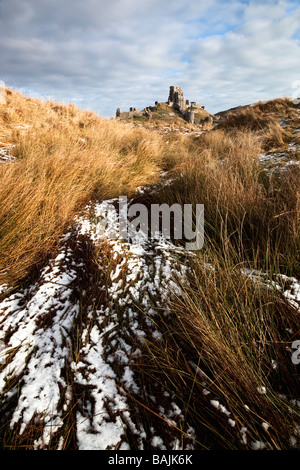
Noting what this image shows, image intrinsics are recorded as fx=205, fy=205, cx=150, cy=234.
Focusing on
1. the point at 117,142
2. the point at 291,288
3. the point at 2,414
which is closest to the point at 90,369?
the point at 2,414

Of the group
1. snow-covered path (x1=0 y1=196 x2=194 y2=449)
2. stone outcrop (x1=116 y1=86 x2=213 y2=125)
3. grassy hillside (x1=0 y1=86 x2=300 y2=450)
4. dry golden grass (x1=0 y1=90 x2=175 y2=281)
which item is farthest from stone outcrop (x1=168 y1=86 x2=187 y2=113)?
snow-covered path (x1=0 y1=196 x2=194 y2=449)

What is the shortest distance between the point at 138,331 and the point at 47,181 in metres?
1.75

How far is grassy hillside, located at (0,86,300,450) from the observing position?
80cm

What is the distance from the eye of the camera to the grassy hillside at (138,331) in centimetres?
80

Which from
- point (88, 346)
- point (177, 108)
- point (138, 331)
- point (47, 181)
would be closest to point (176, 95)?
point (177, 108)

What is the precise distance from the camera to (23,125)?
13.3 feet

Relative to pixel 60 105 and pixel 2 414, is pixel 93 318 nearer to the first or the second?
pixel 2 414

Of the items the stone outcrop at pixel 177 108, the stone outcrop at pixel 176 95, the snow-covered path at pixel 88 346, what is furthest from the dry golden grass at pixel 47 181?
the stone outcrop at pixel 176 95

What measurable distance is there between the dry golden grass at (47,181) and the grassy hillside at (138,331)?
18 millimetres

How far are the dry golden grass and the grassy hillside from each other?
18 millimetres

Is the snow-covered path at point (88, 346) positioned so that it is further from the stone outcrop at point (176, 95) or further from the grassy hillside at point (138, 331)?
the stone outcrop at point (176, 95)

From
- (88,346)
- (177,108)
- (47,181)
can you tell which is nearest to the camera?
(88,346)

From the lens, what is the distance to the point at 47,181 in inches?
82.4

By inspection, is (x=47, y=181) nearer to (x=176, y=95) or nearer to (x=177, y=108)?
(x=177, y=108)
